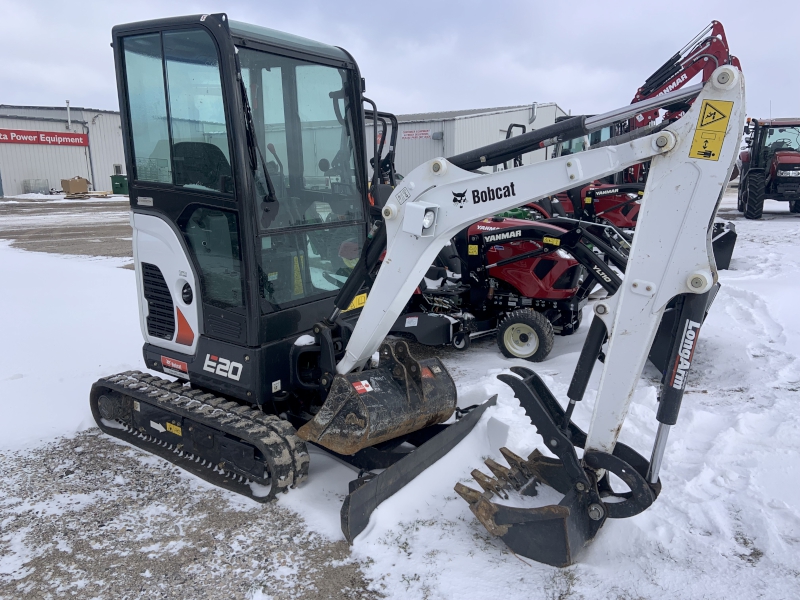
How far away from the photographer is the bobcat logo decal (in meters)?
3.04

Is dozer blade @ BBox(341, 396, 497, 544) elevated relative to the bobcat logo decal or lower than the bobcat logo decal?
lower

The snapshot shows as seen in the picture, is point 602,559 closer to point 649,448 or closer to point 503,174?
point 649,448

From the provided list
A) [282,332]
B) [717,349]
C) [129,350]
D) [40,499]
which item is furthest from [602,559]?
[129,350]

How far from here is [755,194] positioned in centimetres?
1589

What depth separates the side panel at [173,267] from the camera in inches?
152

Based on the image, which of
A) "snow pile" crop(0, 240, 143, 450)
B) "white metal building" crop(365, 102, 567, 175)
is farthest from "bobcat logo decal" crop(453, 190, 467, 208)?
"white metal building" crop(365, 102, 567, 175)

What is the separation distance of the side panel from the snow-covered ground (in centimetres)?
113

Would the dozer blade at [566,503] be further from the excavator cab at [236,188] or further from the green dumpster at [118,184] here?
the green dumpster at [118,184]

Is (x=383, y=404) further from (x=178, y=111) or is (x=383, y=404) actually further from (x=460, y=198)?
(x=178, y=111)

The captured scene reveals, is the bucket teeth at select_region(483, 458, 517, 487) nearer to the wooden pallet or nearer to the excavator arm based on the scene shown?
the excavator arm

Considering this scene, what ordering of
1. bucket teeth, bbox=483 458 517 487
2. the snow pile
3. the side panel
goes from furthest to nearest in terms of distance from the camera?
the snow pile, the side panel, bucket teeth, bbox=483 458 517 487

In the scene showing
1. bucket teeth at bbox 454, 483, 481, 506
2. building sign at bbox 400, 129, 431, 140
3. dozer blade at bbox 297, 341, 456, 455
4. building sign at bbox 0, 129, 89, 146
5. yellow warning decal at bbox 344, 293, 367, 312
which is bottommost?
bucket teeth at bbox 454, 483, 481, 506

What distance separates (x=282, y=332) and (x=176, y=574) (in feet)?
4.75

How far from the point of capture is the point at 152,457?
4.17 meters
